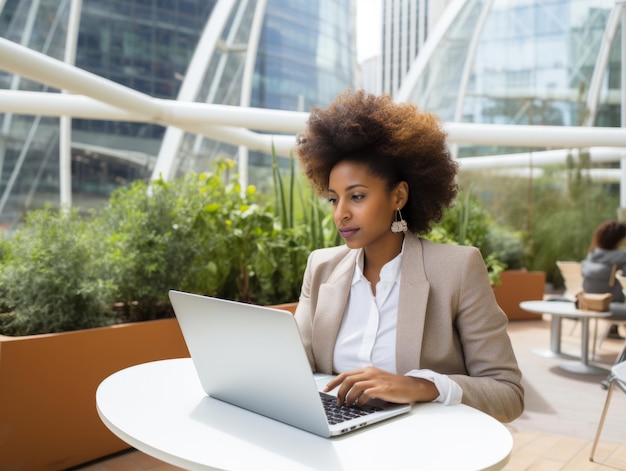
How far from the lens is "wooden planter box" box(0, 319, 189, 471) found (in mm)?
2500

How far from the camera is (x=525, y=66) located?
14289 millimetres

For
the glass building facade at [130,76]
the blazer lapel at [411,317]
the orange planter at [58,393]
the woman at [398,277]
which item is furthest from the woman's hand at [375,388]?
the glass building facade at [130,76]

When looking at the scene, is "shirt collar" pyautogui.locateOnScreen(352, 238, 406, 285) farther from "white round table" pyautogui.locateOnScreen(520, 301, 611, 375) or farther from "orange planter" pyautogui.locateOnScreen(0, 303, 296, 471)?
"white round table" pyautogui.locateOnScreen(520, 301, 611, 375)

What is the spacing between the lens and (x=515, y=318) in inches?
323

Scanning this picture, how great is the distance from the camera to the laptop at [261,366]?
103 centimetres

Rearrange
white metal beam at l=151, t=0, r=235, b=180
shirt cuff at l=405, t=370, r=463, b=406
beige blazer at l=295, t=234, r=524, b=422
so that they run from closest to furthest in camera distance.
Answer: shirt cuff at l=405, t=370, r=463, b=406 < beige blazer at l=295, t=234, r=524, b=422 < white metal beam at l=151, t=0, r=235, b=180

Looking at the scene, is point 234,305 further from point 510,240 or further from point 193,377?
point 510,240

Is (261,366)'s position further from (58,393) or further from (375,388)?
(58,393)

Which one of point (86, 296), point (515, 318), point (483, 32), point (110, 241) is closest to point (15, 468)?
point (86, 296)

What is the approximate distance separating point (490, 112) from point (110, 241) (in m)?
12.7

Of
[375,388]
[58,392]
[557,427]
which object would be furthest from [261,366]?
[557,427]

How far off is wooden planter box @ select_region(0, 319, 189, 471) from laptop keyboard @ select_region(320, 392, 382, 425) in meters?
1.73

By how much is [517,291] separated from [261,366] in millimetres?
7770

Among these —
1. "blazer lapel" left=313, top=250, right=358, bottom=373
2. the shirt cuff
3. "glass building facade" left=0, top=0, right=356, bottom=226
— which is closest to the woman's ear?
"blazer lapel" left=313, top=250, right=358, bottom=373
